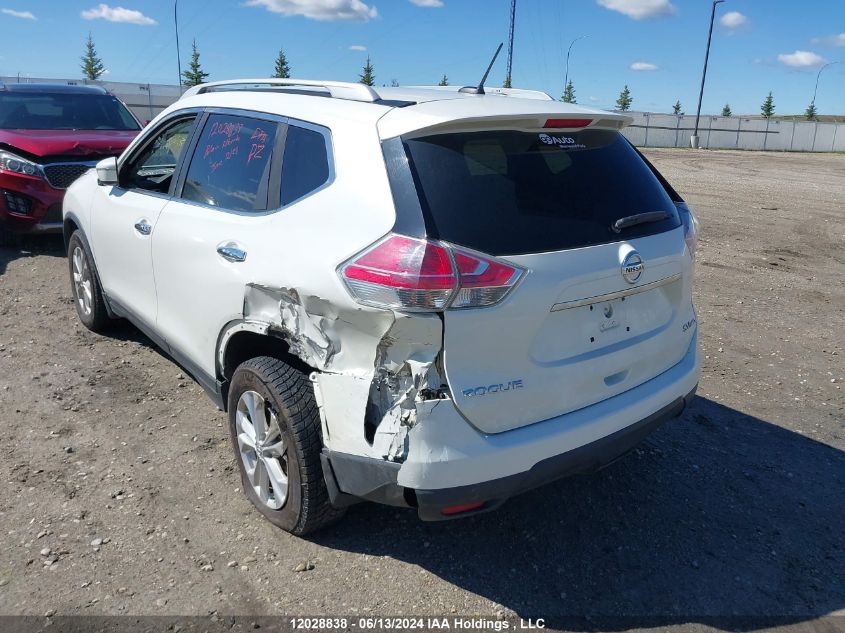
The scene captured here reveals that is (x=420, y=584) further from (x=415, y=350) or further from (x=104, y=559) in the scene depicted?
(x=104, y=559)

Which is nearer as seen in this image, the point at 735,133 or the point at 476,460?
the point at 476,460

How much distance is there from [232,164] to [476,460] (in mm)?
2008

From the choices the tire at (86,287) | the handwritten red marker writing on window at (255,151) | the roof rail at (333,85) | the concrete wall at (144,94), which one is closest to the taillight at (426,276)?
the roof rail at (333,85)

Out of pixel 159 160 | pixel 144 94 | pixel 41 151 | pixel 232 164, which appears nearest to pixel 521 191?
pixel 232 164

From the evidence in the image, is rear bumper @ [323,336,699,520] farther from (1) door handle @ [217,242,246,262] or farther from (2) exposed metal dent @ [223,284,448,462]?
(1) door handle @ [217,242,246,262]

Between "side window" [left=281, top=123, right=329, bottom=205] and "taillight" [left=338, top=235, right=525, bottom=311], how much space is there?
58 cm

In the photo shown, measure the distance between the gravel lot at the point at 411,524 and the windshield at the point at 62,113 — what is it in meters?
4.74

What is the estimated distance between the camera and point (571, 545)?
3.22 meters

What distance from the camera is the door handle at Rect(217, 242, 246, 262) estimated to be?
3.16 metres

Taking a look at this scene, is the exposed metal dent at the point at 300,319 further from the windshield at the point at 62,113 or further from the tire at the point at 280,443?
the windshield at the point at 62,113

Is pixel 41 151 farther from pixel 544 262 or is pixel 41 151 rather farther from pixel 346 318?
pixel 544 262

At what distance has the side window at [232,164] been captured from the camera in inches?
132

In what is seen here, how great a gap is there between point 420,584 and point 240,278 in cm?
150

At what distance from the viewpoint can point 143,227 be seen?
4129 millimetres
